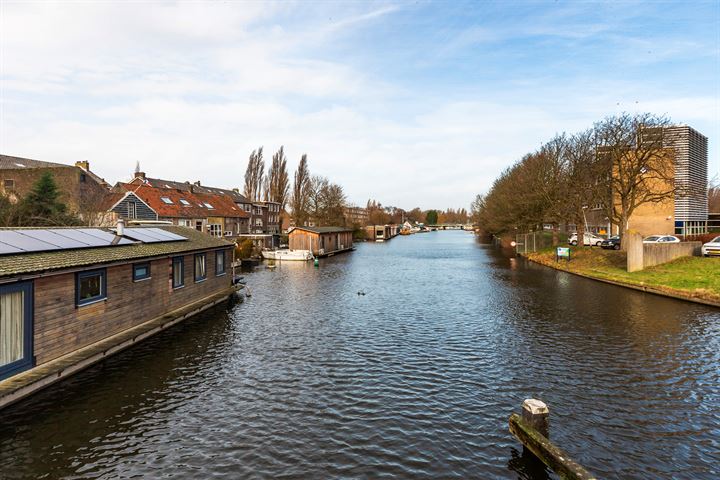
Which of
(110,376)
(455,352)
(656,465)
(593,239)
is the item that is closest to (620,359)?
(455,352)

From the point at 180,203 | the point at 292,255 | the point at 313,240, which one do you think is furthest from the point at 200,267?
the point at 180,203

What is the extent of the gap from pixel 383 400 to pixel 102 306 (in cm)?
1251

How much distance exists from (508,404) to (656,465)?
166 inches

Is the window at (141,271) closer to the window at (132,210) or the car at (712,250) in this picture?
the window at (132,210)

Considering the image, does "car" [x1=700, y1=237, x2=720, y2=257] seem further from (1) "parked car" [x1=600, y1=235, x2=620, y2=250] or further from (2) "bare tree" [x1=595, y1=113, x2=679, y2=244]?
(1) "parked car" [x1=600, y1=235, x2=620, y2=250]

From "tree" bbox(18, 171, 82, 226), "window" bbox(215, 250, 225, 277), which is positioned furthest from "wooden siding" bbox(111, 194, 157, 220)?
"window" bbox(215, 250, 225, 277)

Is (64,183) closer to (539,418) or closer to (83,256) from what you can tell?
(83,256)

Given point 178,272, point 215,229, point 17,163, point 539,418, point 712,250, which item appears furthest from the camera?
point 215,229

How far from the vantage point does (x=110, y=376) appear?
620 inches

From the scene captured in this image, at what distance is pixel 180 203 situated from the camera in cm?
6725

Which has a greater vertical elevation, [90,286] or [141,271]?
[141,271]

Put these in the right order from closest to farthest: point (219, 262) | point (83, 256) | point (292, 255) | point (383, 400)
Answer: point (383, 400) → point (83, 256) → point (219, 262) → point (292, 255)

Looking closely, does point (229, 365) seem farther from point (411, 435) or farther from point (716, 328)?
point (716, 328)

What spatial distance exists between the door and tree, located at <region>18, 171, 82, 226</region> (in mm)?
34332
